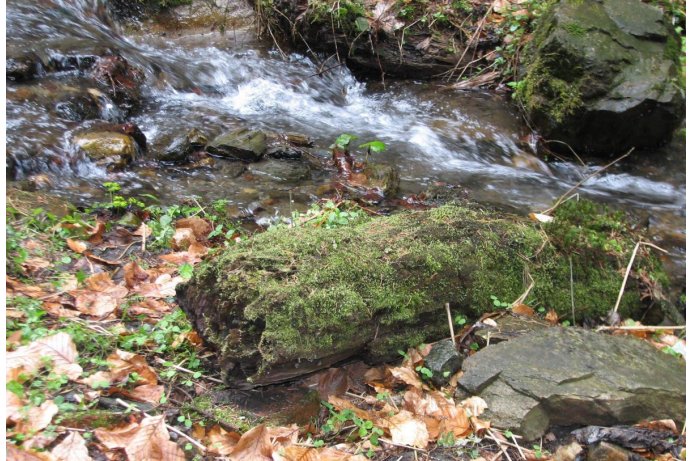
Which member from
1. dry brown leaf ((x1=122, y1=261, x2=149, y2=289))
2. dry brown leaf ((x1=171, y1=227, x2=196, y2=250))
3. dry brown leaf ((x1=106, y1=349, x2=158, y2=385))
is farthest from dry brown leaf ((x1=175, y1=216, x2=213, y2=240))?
dry brown leaf ((x1=106, y1=349, x2=158, y2=385))

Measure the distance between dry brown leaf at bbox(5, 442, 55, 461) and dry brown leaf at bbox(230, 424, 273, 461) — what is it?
609 mm

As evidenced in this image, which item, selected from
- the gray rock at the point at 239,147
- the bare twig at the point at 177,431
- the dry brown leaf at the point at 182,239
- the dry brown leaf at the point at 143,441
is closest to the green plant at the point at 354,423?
the bare twig at the point at 177,431

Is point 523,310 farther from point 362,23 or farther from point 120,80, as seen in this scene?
point 362,23

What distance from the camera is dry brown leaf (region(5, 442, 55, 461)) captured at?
5.77 ft

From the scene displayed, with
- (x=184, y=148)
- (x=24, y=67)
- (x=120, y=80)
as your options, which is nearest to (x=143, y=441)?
(x=184, y=148)

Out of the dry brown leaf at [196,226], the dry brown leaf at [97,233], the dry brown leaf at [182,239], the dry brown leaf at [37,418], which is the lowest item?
the dry brown leaf at [196,226]

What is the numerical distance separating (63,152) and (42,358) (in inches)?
141

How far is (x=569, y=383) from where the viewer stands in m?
2.35

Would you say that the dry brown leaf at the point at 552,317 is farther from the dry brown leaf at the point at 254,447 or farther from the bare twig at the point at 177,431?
the bare twig at the point at 177,431

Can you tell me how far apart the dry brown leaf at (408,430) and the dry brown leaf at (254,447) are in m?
0.51

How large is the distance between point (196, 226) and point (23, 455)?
8.45ft

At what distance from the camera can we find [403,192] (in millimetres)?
5566

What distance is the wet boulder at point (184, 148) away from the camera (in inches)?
222

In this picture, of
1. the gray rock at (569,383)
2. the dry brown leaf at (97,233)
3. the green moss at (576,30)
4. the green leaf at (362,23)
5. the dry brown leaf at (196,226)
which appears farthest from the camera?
the green leaf at (362,23)
